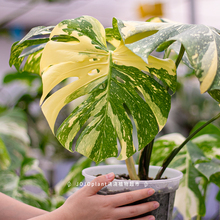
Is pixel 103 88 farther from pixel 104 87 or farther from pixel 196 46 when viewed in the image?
pixel 196 46

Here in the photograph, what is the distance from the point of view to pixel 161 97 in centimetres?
45

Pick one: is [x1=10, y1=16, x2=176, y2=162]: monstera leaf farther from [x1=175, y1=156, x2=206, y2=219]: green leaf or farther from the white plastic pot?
[x1=175, y1=156, x2=206, y2=219]: green leaf

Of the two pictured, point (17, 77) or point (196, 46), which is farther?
point (17, 77)

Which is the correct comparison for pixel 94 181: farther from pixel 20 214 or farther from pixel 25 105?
pixel 25 105

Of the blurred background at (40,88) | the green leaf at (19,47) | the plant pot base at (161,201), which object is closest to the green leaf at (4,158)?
the blurred background at (40,88)

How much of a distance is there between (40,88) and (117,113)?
903 millimetres

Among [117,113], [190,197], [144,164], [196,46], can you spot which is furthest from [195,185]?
[196,46]

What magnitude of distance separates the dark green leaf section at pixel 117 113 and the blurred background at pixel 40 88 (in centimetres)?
41

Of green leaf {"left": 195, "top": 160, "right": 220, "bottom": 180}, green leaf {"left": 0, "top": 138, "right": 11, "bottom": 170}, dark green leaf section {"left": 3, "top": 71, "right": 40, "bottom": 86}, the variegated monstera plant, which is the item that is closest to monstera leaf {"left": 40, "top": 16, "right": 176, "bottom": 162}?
the variegated monstera plant

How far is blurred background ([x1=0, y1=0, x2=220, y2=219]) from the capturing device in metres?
1.33

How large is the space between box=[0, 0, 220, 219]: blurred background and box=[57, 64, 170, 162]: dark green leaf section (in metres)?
0.41

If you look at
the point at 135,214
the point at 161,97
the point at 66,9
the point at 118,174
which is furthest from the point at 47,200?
the point at 66,9

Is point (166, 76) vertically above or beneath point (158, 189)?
above

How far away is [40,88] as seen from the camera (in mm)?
1262
